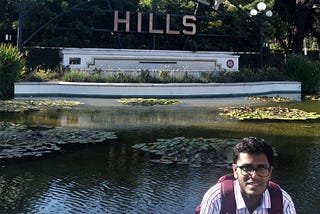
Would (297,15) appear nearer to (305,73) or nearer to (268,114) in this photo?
(305,73)

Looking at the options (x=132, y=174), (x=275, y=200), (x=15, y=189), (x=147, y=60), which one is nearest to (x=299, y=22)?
(x=147, y=60)

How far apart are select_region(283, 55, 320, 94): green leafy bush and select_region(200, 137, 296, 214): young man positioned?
750 inches

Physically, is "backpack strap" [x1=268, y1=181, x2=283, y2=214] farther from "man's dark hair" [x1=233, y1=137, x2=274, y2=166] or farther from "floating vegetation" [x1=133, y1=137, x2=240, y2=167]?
"floating vegetation" [x1=133, y1=137, x2=240, y2=167]

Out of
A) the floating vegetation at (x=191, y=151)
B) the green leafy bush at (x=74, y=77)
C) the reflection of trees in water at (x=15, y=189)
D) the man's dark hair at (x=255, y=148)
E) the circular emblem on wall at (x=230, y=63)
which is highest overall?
the circular emblem on wall at (x=230, y=63)

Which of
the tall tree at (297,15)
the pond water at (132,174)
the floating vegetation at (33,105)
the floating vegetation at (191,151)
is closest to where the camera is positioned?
the pond water at (132,174)

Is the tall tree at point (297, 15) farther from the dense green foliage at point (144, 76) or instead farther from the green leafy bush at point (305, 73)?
the dense green foliage at point (144, 76)

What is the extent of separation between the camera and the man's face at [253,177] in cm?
229

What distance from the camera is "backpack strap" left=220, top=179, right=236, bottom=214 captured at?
Answer: 2348mm

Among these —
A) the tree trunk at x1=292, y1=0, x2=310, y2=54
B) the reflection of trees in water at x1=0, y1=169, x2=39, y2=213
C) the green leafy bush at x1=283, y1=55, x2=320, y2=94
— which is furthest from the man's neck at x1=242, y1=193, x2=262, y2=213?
the tree trunk at x1=292, y1=0, x2=310, y2=54

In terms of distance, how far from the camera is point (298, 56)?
2131cm

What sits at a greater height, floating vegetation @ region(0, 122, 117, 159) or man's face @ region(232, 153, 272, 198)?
man's face @ region(232, 153, 272, 198)

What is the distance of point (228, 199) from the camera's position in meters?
2.36

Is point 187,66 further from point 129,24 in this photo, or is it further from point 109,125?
point 109,125

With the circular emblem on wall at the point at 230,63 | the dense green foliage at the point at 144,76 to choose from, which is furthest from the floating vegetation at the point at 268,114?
the circular emblem on wall at the point at 230,63
